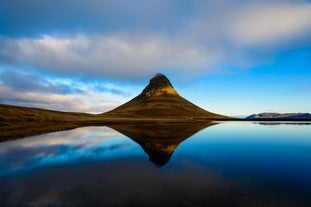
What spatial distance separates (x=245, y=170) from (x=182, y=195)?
7662 millimetres

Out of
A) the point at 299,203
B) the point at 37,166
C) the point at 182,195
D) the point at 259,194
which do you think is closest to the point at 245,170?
the point at 259,194

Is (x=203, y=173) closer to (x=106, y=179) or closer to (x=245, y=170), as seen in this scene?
(x=245, y=170)

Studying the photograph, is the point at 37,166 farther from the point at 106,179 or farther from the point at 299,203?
the point at 299,203

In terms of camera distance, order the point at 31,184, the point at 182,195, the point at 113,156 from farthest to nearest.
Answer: the point at 113,156
the point at 31,184
the point at 182,195

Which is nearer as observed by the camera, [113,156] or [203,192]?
[203,192]

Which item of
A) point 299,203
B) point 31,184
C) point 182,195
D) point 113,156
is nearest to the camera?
point 299,203

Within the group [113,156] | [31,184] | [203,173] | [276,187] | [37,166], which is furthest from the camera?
[113,156]

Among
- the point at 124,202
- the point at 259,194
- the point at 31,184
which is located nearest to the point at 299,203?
the point at 259,194

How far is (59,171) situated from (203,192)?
11393mm

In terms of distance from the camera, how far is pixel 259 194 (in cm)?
1063

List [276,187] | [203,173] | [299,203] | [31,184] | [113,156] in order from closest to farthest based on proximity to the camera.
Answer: [299,203], [276,187], [31,184], [203,173], [113,156]

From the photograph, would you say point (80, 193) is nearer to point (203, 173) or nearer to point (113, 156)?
point (203, 173)

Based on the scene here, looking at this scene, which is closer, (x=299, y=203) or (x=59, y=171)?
(x=299, y=203)

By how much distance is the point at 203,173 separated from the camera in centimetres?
1463
